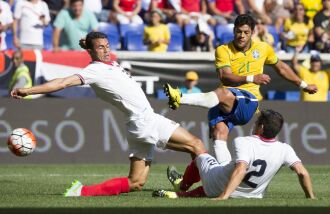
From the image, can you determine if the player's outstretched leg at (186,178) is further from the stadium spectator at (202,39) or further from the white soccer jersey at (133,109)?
the stadium spectator at (202,39)

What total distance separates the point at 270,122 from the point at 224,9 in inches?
525

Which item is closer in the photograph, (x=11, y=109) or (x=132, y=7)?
(x=11, y=109)

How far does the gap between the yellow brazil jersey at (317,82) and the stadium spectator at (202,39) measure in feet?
7.04

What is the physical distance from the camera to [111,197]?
11352mm

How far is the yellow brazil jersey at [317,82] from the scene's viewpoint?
21.0 meters

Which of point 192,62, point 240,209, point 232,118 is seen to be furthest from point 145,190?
point 192,62

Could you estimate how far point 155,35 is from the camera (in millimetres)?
21547

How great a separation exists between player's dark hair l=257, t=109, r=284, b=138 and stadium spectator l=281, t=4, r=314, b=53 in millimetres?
12277

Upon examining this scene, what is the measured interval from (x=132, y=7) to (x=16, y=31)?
9.43 feet

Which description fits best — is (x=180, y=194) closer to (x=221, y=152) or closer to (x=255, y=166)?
(x=221, y=152)

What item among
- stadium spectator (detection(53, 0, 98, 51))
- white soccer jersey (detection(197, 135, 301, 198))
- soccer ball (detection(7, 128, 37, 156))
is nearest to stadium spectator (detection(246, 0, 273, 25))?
stadium spectator (detection(53, 0, 98, 51))

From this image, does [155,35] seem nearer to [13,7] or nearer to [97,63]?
[13,7]

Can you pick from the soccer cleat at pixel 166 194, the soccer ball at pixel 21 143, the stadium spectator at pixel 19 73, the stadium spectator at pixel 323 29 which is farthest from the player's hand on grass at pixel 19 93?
the stadium spectator at pixel 323 29

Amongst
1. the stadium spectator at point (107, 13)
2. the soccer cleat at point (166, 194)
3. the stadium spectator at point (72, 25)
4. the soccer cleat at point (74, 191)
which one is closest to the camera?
the soccer cleat at point (166, 194)
